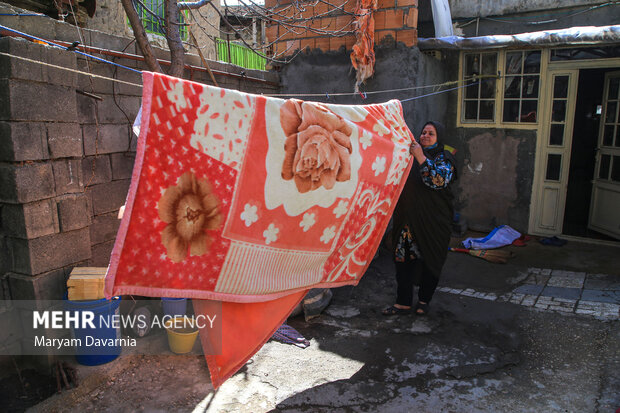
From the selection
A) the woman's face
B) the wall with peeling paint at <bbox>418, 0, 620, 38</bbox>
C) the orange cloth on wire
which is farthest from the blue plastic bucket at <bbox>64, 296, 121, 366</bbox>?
the wall with peeling paint at <bbox>418, 0, 620, 38</bbox>

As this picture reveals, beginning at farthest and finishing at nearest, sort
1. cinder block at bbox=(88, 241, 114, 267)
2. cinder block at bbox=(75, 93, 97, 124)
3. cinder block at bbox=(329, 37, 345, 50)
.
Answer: cinder block at bbox=(329, 37, 345, 50)
cinder block at bbox=(88, 241, 114, 267)
cinder block at bbox=(75, 93, 97, 124)

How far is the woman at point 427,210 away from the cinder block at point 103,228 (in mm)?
2560

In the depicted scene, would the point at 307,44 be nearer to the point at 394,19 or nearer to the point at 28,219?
the point at 394,19

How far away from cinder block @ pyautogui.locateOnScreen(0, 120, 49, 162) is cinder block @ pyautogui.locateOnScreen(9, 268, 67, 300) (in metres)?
0.85

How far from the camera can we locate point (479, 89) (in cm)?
692

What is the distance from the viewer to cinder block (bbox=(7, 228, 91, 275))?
3.19 metres

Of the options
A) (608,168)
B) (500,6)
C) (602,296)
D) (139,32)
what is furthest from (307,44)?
(608,168)

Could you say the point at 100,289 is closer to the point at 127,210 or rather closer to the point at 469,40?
the point at 127,210

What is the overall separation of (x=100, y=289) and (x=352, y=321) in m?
2.23

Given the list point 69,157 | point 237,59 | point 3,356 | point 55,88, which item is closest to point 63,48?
point 55,88

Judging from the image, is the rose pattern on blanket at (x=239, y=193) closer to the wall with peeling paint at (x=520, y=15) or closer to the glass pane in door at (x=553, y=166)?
the glass pane in door at (x=553, y=166)

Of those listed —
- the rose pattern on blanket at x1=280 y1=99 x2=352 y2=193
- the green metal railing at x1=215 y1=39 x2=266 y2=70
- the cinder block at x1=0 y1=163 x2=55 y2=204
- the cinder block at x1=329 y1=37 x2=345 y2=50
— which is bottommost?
the cinder block at x1=0 y1=163 x2=55 y2=204

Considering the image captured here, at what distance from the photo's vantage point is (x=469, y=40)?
229 inches

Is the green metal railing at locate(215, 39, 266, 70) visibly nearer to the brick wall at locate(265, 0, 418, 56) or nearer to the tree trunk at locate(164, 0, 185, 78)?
the brick wall at locate(265, 0, 418, 56)
